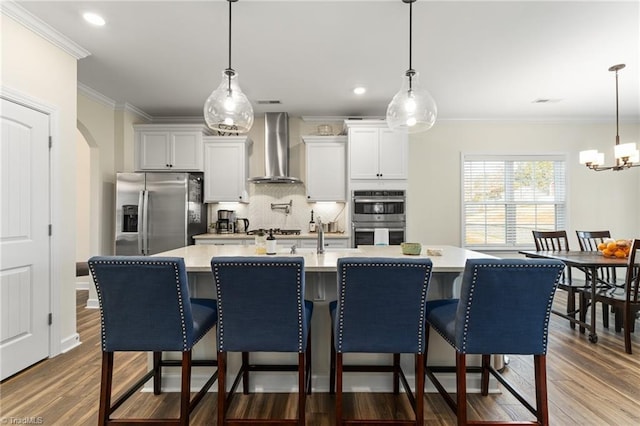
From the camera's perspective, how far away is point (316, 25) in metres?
2.65

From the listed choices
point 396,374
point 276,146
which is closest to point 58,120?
point 276,146

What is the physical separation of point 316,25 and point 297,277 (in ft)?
6.91

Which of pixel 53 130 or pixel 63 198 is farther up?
pixel 53 130

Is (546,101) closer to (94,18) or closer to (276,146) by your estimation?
(276,146)

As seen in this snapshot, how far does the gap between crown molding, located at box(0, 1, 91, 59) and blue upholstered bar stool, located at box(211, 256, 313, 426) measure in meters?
2.60

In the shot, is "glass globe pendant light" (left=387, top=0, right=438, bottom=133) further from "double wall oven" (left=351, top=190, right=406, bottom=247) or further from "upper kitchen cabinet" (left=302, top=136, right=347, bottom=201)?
"upper kitchen cabinet" (left=302, top=136, right=347, bottom=201)

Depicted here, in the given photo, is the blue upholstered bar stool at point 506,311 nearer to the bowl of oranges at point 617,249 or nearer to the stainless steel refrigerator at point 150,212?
the bowl of oranges at point 617,249

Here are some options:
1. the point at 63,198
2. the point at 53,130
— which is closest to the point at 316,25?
the point at 53,130

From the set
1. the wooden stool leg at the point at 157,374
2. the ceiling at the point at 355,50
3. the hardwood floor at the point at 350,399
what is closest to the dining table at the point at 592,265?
the hardwood floor at the point at 350,399

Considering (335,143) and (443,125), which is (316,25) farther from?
(443,125)

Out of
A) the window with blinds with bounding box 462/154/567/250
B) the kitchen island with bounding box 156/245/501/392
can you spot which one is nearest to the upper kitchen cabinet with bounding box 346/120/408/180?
the window with blinds with bounding box 462/154/567/250

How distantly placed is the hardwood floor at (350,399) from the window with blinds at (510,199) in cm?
261

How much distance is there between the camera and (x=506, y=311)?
164 centimetres

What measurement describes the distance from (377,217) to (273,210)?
168cm
